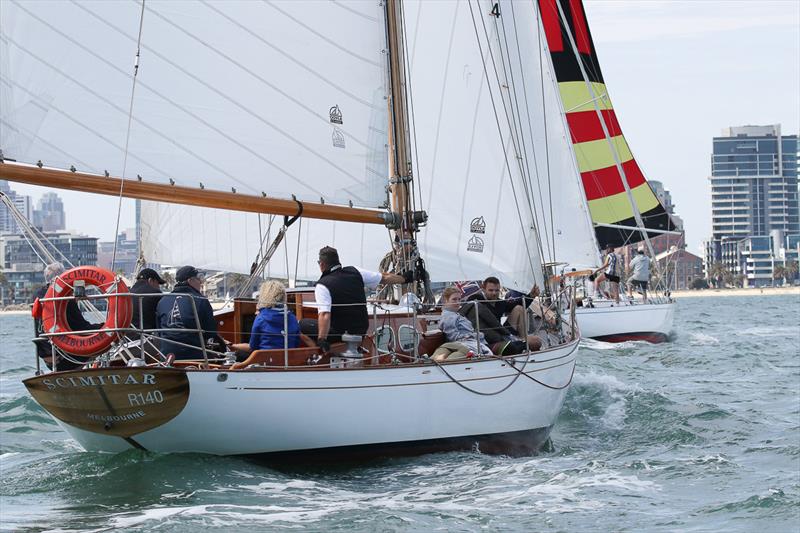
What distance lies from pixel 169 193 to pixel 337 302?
6.28 ft

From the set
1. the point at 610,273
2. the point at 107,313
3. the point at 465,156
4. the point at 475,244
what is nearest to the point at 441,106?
the point at 465,156

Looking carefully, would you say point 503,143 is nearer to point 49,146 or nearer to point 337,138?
point 337,138

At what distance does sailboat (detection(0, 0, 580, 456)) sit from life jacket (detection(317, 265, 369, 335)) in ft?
0.54

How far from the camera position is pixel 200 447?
9867 millimetres

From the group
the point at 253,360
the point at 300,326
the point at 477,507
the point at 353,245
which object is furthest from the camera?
the point at 353,245

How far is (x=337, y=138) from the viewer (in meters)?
12.0

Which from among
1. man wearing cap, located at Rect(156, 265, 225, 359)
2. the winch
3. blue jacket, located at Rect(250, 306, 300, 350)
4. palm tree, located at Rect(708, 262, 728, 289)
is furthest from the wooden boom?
palm tree, located at Rect(708, 262, 728, 289)

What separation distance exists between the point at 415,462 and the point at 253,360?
170cm

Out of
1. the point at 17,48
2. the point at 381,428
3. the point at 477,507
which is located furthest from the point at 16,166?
the point at 477,507

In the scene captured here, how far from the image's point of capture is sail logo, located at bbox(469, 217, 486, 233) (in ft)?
45.4

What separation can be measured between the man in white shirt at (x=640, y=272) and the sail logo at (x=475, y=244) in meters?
15.8

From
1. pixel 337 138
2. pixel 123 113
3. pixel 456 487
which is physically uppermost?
pixel 123 113

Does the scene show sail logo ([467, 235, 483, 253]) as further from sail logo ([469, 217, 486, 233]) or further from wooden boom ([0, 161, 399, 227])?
wooden boom ([0, 161, 399, 227])

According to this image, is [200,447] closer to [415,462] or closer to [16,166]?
[415,462]
